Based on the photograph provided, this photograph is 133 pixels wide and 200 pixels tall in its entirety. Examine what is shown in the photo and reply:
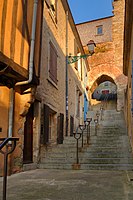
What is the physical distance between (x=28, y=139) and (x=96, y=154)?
2453 millimetres

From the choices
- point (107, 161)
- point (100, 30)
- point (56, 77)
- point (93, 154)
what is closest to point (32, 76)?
point (107, 161)

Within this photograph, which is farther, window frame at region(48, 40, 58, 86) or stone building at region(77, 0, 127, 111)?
stone building at region(77, 0, 127, 111)

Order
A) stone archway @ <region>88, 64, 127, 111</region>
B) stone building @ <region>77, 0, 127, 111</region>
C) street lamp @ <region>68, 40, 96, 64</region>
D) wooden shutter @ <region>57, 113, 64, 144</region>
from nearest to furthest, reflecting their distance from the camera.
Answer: wooden shutter @ <region>57, 113, 64, 144</region> < street lamp @ <region>68, 40, 96, 64</region> < stone archway @ <region>88, 64, 127, 111</region> < stone building @ <region>77, 0, 127, 111</region>

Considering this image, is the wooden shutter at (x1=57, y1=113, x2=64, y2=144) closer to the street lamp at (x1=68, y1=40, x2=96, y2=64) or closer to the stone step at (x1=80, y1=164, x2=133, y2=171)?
the stone step at (x1=80, y1=164, x2=133, y2=171)

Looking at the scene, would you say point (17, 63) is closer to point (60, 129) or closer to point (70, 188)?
point (70, 188)

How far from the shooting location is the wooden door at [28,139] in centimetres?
734

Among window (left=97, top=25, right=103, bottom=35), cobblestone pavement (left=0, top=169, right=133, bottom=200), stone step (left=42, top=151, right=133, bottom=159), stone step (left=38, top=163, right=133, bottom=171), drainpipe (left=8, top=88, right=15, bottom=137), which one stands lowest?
stone step (left=38, top=163, right=133, bottom=171)

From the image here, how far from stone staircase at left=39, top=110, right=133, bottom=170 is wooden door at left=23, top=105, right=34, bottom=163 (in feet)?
1.86

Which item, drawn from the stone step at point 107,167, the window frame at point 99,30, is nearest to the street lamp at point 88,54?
the stone step at point 107,167

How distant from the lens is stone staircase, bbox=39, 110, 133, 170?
7355mm

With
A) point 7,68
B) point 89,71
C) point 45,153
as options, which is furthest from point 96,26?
point 7,68

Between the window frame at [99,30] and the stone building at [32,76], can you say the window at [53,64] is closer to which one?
the stone building at [32,76]

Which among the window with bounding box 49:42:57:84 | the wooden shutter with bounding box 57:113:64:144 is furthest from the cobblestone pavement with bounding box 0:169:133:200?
the window with bounding box 49:42:57:84

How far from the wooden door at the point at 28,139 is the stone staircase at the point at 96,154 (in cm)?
57
